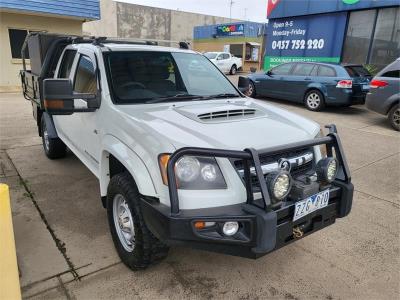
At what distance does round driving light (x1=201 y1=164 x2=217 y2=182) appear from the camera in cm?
234

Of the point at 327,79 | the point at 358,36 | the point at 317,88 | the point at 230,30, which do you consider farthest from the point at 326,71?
the point at 230,30

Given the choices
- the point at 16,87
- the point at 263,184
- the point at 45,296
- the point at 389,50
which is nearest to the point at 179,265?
the point at 45,296

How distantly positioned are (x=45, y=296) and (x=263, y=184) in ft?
6.04

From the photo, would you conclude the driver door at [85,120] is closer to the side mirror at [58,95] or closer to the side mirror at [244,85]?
A: the side mirror at [58,95]

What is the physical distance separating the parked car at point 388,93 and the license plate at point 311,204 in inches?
268

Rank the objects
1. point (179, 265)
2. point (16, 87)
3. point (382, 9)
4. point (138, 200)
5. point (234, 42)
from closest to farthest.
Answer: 1. point (138, 200)
2. point (179, 265)
3. point (382, 9)
4. point (16, 87)
5. point (234, 42)

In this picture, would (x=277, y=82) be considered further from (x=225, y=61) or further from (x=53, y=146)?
(x=225, y=61)

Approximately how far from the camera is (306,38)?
15555 mm

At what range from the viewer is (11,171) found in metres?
5.12

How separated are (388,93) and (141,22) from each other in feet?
114

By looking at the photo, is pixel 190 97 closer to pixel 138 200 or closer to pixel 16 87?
pixel 138 200

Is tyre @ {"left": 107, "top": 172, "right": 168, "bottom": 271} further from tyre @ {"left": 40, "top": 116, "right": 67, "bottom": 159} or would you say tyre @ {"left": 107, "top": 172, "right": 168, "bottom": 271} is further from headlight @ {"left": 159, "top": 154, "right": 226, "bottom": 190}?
tyre @ {"left": 40, "top": 116, "right": 67, "bottom": 159}

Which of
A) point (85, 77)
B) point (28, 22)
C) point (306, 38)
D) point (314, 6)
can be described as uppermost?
point (314, 6)

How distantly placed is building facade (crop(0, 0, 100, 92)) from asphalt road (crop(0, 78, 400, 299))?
10.8m
